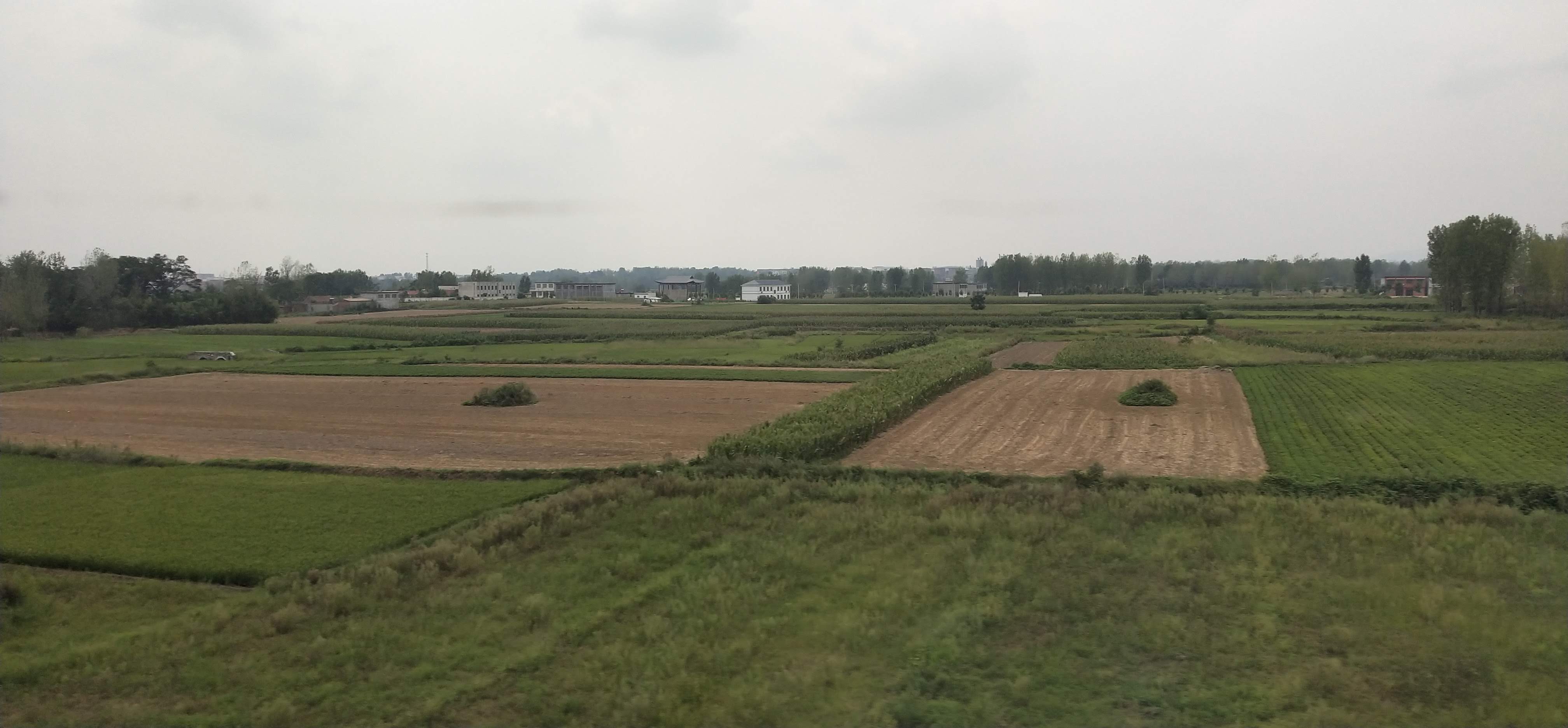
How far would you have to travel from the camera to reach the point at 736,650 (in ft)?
36.4

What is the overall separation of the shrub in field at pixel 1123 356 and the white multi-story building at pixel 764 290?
124780mm

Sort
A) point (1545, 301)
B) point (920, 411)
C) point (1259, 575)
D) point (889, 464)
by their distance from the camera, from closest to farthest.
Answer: point (1259, 575) → point (889, 464) → point (920, 411) → point (1545, 301)

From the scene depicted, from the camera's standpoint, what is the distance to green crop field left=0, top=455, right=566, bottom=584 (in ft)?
50.5

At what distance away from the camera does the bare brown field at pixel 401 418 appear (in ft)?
84.0

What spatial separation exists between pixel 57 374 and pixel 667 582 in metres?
49.6

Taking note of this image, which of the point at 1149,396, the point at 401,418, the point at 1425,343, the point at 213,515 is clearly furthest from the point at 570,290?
the point at 213,515

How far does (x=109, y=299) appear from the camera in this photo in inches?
3310

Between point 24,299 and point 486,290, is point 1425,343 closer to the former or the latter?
point 24,299

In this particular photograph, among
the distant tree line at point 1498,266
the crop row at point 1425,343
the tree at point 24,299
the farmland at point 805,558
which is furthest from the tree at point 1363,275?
the tree at point 24,299

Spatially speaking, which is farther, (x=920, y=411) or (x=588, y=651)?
(x=920, y=411)

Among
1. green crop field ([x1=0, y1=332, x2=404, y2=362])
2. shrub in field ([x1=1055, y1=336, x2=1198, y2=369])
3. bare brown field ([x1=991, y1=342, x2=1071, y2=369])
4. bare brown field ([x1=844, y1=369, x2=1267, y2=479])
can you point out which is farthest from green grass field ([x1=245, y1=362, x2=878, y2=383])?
green crop field ([x1=0, y1=332, x2=404, y2=362])

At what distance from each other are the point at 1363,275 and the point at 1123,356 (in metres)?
140

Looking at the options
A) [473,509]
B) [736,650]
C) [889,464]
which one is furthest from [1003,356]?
[736,650]

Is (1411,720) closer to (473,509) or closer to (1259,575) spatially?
(1259,575)
